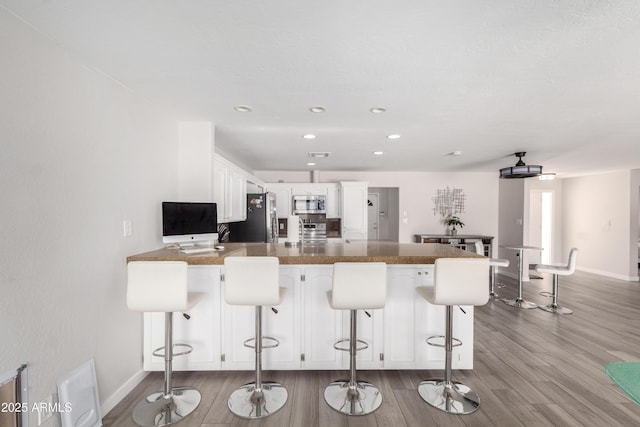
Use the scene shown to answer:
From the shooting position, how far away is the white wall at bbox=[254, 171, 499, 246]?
7223 mm

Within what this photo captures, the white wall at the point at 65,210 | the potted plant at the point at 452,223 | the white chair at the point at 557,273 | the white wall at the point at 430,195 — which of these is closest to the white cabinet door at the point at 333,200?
the white wall at the point at 430,195

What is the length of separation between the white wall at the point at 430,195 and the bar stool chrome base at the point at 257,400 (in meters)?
5.14

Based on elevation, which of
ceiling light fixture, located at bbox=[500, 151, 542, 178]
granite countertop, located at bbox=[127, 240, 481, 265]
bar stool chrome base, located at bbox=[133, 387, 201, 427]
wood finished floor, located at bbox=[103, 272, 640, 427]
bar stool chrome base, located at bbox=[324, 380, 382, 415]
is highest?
ceiling light fixture, located at bbox=[500, 151, 542, 178]

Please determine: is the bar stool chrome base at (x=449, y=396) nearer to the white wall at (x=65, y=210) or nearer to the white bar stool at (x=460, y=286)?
the white bar stool at (x=460, y=286)

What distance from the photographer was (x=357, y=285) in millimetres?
2240

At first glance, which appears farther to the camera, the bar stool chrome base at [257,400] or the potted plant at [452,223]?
the potted plant at [452,223]

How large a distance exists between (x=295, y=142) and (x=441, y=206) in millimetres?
4511

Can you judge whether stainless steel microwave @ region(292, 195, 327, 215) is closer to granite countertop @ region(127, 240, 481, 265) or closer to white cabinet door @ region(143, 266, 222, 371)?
granite countertop @ region(127, 240, 481, 265)

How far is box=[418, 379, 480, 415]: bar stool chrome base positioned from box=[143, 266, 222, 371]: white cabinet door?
174cm

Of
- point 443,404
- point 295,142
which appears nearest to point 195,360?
point 443,404

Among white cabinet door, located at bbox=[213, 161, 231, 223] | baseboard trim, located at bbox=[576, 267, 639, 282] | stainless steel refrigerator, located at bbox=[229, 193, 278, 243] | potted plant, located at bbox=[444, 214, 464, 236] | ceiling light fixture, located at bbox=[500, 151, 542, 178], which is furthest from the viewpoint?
potted plant, located at bbox=[444, 214, 464, 236]

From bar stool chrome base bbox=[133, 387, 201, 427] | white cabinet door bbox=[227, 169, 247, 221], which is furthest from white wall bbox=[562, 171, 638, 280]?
bar stool chrome base bbox=[133, 387, 201, 427]

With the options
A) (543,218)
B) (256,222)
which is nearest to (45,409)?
(256,222)

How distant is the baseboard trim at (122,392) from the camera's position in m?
2.20
